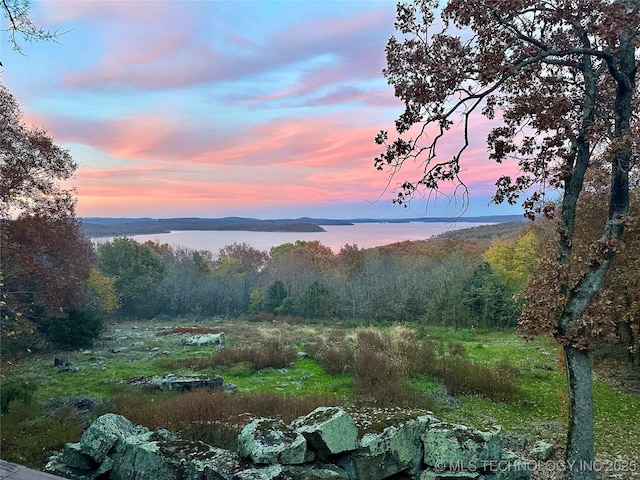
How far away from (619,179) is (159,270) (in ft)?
132

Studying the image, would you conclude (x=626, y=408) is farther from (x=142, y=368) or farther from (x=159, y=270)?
(x=159, y=270)

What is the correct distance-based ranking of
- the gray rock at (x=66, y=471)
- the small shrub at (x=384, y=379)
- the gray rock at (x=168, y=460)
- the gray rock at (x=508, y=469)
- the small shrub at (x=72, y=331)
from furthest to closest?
1. the small shrub at (x=72, y=331)
2. the small shrub at (x=384, y=379)
3. the gray rock at (x=66, y=471)
4. the gray rock at (x=508, y=469)
5. the gray rock at (x=168, y=460)

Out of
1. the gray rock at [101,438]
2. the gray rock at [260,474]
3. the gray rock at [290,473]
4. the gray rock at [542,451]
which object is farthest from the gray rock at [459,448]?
the gray rock at [101,438]

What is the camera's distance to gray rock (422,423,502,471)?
6008 millimetres

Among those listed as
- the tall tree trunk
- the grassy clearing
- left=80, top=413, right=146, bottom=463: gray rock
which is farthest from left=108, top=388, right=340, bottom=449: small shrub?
the tall tree trunk

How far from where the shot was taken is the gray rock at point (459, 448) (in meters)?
6.01

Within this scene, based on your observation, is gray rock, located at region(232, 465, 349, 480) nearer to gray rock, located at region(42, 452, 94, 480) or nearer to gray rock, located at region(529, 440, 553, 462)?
gray rock, located at region(42, 452, 94, 480)

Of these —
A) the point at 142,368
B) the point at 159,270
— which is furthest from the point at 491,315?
the point at 159,270

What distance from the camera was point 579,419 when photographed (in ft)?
21.0

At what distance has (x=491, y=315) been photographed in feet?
94.2

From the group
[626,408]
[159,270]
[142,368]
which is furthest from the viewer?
[159,270]

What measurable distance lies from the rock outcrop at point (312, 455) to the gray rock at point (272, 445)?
0.04ft

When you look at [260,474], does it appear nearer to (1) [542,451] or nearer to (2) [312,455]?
(2) [312,455]

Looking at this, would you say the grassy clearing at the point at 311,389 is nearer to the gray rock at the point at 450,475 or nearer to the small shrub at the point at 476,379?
the small shrub at the point at 476,379
